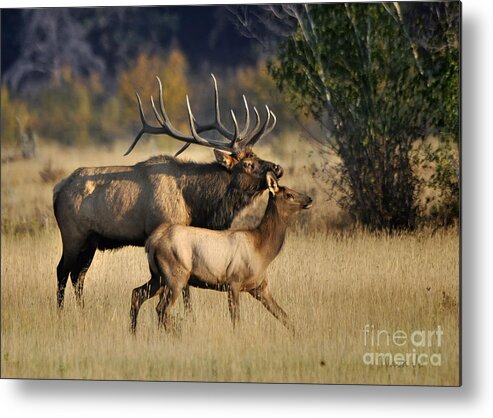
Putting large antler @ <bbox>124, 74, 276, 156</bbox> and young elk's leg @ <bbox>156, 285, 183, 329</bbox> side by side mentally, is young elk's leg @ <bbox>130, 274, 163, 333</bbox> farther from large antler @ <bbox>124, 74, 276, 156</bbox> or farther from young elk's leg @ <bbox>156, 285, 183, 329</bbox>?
large antler @ <bbox>124, 74, 276, 156</bbox>

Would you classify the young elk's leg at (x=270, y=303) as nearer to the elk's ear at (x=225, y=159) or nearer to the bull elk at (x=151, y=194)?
the bull elk at (x=151, y=194)

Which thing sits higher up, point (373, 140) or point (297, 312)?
point (373, 140)

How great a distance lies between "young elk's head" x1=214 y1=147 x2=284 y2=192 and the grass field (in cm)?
9

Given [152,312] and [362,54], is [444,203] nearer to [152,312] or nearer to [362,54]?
[362,54]

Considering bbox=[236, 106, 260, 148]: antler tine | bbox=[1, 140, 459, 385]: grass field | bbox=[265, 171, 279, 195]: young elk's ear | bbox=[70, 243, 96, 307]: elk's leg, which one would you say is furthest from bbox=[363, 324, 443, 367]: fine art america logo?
bbox=[70, 243, 96, 307]: elk's leg

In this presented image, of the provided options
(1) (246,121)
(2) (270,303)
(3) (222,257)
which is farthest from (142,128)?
(2) (270,303)

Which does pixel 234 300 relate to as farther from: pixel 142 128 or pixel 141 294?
pixel 142 128

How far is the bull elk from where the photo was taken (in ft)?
38.9

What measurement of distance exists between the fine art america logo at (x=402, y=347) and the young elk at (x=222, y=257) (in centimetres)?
62

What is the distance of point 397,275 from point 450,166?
90 cm

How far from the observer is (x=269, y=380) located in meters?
11.4

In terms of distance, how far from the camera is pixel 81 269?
39.2 feet

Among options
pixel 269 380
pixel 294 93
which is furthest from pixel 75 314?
pixel 294 93

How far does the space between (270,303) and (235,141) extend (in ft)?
4.19
